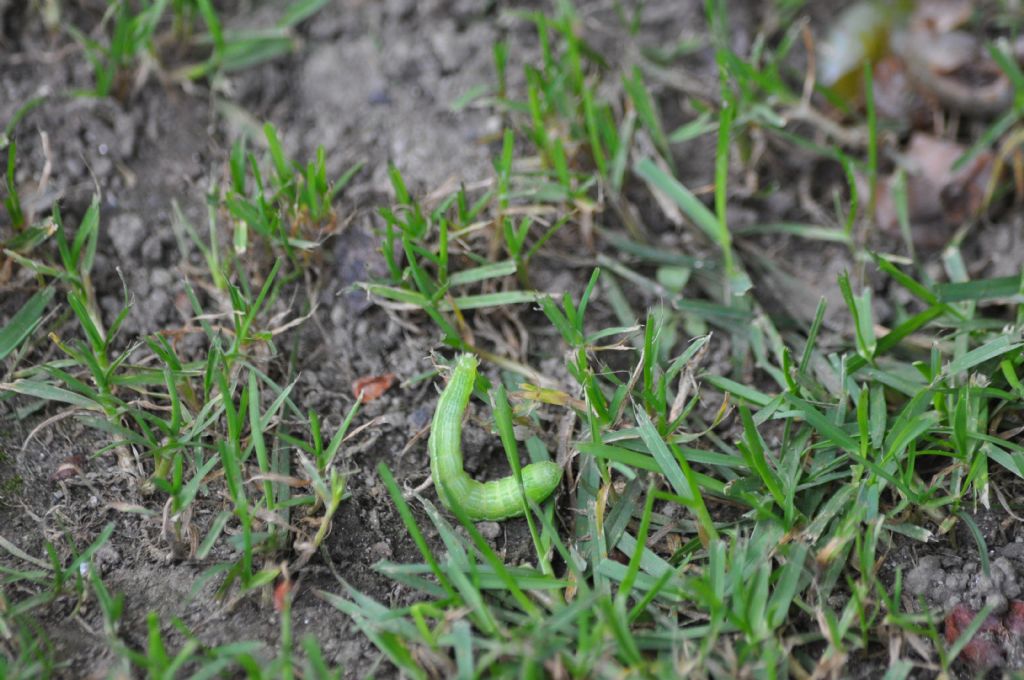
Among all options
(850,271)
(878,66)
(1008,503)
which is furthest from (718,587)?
(878,66)

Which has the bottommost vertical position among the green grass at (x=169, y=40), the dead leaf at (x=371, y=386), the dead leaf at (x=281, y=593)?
the dead leaf at (x=281, y=593)

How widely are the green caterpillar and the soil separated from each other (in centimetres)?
11

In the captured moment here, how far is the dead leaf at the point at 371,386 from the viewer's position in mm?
2537

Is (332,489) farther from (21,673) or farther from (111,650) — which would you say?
(21,673)

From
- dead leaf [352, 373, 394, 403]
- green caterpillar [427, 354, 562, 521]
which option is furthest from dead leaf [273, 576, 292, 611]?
dead leaf [352, 373, 394, 403]

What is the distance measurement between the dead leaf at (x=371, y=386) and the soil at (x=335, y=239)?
25 mm

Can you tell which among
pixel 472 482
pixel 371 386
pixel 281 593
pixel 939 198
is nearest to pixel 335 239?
pixel 371 386

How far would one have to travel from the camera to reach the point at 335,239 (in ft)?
9.07

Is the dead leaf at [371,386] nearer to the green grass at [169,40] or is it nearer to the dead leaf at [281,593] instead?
the dead leaf at [281,593]

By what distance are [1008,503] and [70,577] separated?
2.39m

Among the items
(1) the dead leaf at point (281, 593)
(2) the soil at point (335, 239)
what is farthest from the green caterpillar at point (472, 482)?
(1) the dead leaf at point (281, 593)

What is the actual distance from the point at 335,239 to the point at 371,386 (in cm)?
51

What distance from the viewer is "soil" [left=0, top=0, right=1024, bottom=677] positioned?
2215 mm

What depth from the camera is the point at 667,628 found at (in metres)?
2.09
